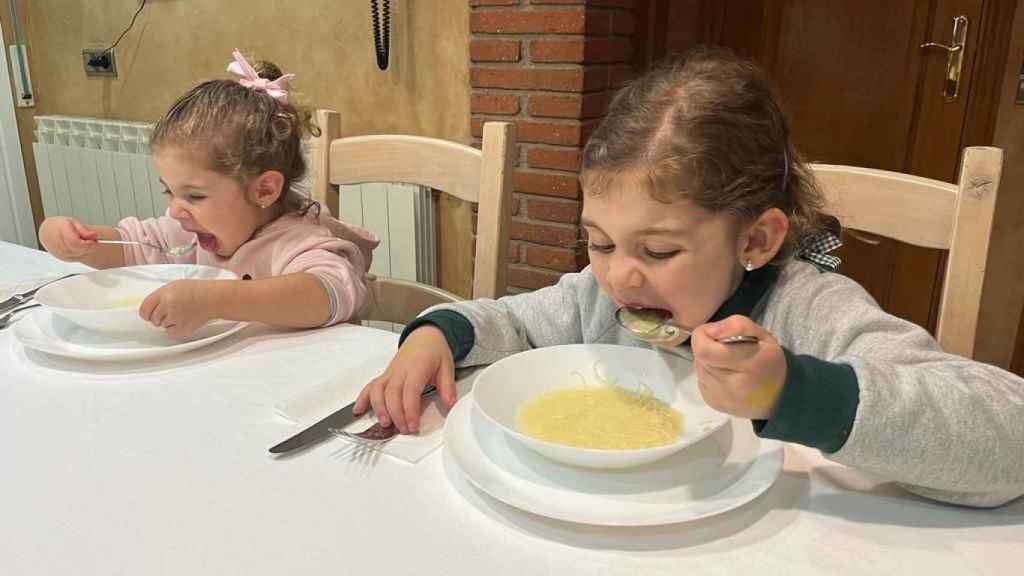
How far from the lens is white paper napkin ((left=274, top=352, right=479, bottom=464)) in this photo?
69 centimetres

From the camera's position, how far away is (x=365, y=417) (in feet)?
2.45

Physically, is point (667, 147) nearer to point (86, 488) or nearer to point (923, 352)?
Result: point (923, 352)

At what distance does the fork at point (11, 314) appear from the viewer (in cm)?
99

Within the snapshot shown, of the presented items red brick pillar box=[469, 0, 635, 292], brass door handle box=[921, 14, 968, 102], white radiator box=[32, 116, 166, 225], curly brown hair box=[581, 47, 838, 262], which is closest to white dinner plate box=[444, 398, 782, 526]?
curly brown hair box=[581, 47, 838, 262]

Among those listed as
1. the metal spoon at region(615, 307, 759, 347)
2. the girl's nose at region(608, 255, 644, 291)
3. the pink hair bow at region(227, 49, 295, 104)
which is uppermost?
the pink hair bow at region(227, 49, 295, 104)

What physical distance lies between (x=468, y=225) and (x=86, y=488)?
5.80ft

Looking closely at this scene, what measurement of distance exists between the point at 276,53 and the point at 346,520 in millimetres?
2225

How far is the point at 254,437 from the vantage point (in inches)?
27.6

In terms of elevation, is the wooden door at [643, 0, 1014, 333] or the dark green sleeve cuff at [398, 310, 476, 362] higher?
the wooden door at [643, 0, 1014, 333]

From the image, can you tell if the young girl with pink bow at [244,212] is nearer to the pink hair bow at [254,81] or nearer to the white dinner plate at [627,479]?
the pink hair bow at [254,81]

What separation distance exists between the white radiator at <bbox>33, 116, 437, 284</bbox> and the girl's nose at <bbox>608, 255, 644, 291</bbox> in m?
1.54

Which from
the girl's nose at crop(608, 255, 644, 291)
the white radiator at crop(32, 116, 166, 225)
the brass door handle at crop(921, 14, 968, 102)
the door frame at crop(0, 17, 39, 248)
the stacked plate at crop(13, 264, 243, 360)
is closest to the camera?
the girl's nose at crop(608, 255, 644, 291)

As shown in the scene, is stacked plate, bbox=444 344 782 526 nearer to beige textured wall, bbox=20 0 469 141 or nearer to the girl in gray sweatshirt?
the girl in gray sweatshirt

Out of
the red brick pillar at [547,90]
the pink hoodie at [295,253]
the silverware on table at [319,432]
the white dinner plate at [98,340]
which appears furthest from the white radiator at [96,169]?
the silverware on table at [319,432]
